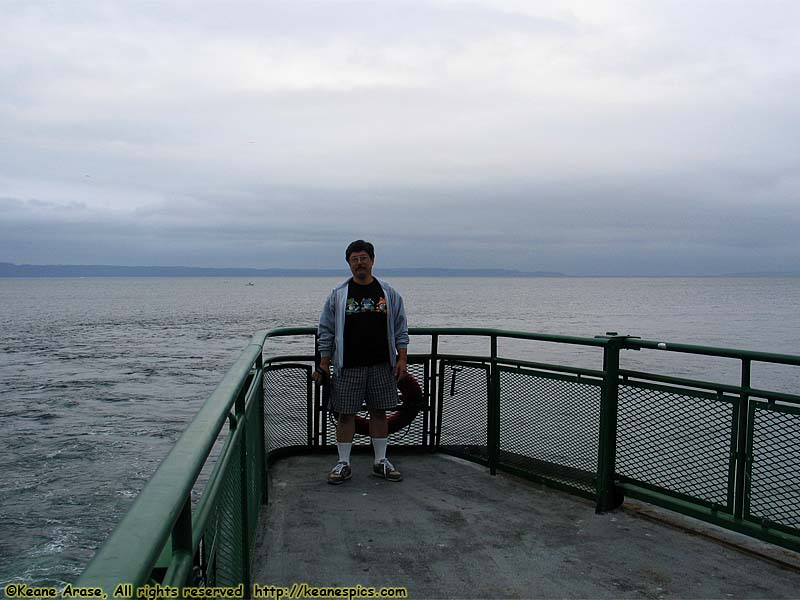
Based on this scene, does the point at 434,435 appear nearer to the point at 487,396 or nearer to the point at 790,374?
the point at 487,396

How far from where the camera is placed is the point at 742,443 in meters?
4.16

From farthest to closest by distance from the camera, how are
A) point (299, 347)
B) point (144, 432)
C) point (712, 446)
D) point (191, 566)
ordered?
point (299, 347)
point (144, 432)
point (712, 446)
point (191, 566)

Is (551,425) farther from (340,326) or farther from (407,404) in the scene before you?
(340,326)

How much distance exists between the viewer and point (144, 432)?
15.3 meters

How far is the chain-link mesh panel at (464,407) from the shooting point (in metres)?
5.85

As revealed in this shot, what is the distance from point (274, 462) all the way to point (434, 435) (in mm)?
1348

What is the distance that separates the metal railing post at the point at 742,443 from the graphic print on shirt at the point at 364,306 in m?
2.34

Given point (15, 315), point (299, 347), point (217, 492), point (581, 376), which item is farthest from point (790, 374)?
point (15, 315)

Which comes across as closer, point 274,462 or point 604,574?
point 604,574

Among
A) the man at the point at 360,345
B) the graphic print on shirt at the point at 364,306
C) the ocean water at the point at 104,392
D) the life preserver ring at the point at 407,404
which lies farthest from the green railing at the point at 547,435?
the ocean water at the point at 104,392

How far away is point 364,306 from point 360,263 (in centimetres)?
31

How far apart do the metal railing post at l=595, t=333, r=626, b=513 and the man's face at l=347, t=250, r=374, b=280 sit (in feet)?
Result: 5.49

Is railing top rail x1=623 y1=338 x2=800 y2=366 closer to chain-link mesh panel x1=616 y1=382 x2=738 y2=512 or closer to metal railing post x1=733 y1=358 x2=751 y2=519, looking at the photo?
metal railing post x1=733 y1=358 x2=751 y2=519

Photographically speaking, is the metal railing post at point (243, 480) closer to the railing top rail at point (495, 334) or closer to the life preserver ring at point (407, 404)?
the railing top rail at point (495, 334)
